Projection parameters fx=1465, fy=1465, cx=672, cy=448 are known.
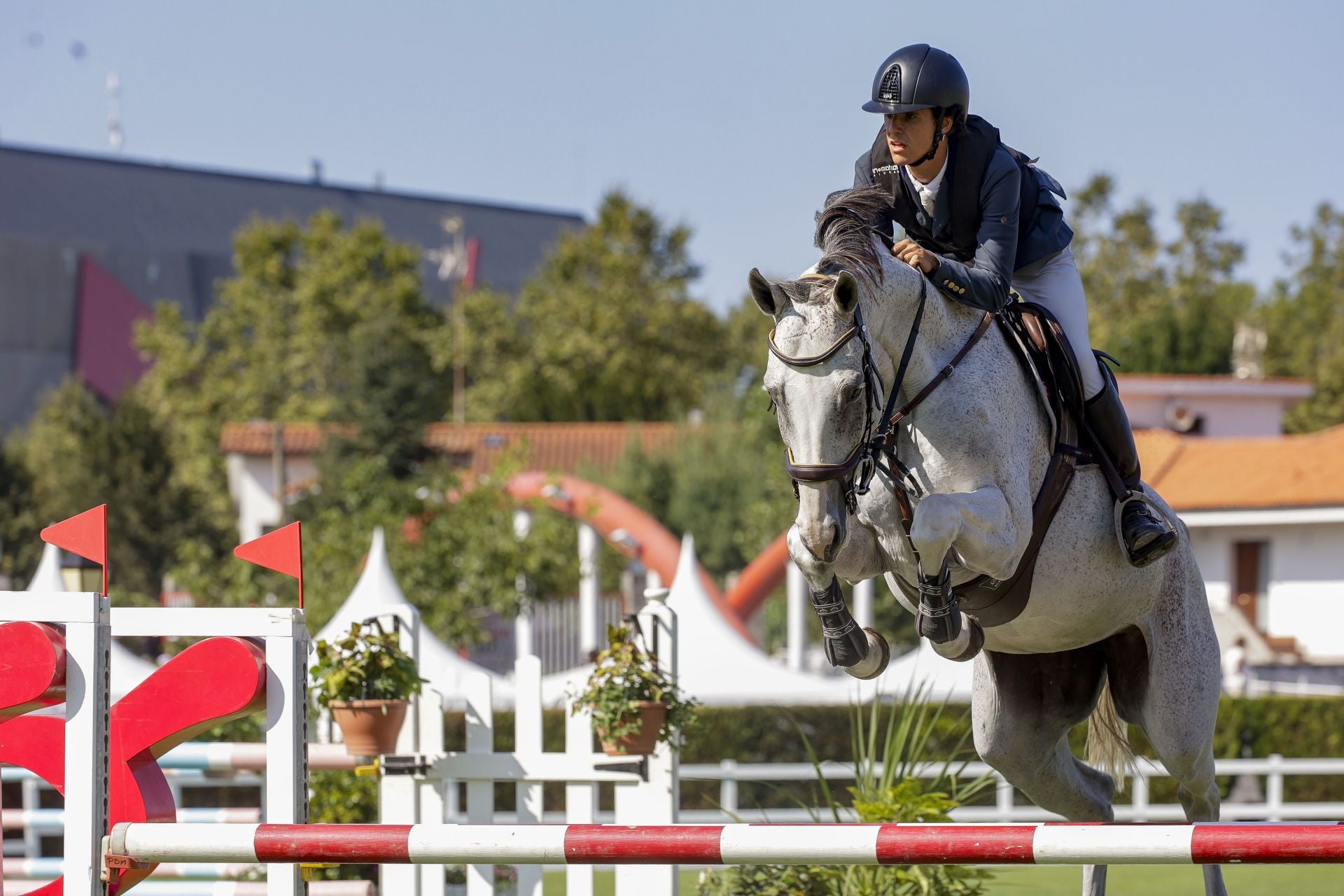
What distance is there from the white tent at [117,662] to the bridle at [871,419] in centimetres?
386

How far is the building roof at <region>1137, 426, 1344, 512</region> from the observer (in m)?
20.1

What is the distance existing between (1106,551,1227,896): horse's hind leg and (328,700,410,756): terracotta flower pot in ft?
6.86

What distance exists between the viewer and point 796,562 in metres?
3.16

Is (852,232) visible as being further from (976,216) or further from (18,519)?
(18,519)

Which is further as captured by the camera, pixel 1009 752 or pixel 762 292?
pixel 1009 752

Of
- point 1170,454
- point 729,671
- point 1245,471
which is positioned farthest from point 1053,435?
point 1170,454

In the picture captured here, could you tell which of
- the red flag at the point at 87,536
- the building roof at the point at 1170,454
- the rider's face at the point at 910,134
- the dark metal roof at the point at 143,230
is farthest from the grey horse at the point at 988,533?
the dark metal roof at the point at 143,230

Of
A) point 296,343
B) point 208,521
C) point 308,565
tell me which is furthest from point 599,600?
point 296,343

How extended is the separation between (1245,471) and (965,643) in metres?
19.8

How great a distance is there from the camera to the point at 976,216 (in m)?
3.54

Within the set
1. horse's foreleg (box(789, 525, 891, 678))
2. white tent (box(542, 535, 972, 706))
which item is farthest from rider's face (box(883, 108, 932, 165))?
white tent (box(542, 535, 972, 706))

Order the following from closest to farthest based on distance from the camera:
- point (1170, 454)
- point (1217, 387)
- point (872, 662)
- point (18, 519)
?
point (872, 662), point (1170, 454), point (1217, 387), point (18, 519)

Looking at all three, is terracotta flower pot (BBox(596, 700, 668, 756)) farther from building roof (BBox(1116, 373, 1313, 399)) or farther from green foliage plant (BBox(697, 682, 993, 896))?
building roof (BBox(1116, 373, 1313, 399))

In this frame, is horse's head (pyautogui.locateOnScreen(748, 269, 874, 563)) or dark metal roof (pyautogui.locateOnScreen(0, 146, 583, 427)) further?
dark metal roof (pyautogui.locateOnScreen(0, 146, 583, 427))
